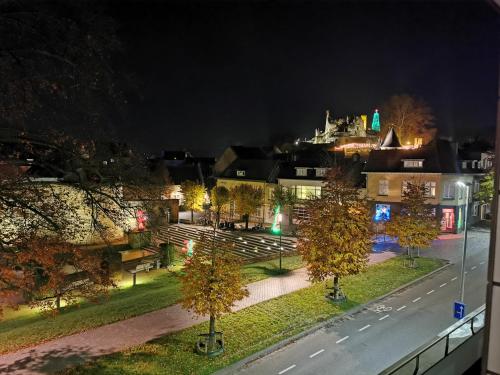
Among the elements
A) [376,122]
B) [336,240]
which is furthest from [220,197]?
[376,122]

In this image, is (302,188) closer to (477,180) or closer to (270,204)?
(270,204)

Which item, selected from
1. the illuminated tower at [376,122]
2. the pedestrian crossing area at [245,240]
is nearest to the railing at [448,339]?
the pedestrian crossing area at [245,240]


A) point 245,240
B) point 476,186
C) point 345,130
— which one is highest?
point 345,130

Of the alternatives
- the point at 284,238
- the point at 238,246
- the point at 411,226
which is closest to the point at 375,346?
the point at 411,226

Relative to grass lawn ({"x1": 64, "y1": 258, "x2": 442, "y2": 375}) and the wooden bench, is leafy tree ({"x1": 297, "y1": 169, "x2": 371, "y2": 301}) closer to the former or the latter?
grass lawn ({"x1": 64, "y1": 258, "x2": 442, "y2": 375})

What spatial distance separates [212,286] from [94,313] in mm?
7820

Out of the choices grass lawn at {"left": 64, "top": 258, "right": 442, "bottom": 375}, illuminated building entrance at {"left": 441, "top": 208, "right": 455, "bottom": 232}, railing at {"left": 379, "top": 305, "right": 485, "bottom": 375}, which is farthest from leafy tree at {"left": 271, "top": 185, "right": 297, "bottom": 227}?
railing at {"left": 379, "top": 305, "right": 485, "bottom": 375}

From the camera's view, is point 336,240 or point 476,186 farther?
point 476,186

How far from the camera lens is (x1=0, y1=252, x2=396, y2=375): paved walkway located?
13.8 meters

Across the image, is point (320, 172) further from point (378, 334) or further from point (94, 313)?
point (94, 313)

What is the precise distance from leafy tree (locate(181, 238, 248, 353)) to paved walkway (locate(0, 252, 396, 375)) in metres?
2.86

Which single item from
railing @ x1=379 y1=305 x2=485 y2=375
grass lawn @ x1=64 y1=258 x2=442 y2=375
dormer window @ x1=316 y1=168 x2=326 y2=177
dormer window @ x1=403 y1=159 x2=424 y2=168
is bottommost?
grass lawn @ x1=64 y1=258 x2=442 y2=375

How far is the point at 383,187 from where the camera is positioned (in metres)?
40.3

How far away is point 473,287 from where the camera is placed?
22.5m
